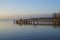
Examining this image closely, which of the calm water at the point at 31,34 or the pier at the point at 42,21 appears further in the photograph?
the pier at the point at 42,21

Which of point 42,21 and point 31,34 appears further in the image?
point 42,21

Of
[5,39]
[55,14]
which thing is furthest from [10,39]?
[55,14]

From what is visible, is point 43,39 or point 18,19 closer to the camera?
point 43,39

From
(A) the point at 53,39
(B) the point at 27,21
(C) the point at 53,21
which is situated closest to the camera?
(A) the point at 53,39

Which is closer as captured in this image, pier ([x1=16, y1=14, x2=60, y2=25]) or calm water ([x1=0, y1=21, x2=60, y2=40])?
calm water ([x1=0, y1=21, x2=60, y2=40])

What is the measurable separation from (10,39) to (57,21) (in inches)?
960

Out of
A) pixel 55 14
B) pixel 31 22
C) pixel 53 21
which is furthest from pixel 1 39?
pixel 55 14

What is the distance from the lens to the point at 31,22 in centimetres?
4153

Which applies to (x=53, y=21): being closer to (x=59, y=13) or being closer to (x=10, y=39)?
(x=59, y=13)

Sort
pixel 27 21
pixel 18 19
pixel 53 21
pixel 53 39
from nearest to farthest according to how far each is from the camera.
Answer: pixel 53 39 < pixel 53 21 < pixel 27 21 < pixel 18 19

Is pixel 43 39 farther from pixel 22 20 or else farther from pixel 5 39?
pixel 22 20

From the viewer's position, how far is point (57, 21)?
37125mm

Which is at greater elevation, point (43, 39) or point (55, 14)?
point (55, 14)

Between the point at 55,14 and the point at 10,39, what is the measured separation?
31.0 m
